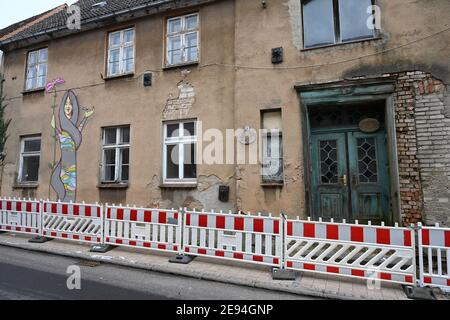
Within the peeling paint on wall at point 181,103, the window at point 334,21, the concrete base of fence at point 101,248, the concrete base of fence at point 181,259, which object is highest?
the window at point 334,21

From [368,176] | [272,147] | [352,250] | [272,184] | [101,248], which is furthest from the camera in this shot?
[272,147]

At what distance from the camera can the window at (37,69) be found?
10242 millimetres

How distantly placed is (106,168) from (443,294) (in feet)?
26.8

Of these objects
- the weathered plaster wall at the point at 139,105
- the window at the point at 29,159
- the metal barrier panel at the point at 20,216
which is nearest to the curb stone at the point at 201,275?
the metal barrier panel at the point at 20,216

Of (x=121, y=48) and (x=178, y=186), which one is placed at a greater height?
(x=121, y=48)

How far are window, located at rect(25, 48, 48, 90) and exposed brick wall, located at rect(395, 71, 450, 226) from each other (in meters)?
10.6

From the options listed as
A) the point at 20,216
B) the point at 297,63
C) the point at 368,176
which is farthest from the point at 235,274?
the point at 20,216

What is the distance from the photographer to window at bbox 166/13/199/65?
26.6ft

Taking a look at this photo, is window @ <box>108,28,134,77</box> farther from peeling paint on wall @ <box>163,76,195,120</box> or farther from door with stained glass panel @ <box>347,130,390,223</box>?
door with stained glass panel @ <box>347,130,390,223</box>

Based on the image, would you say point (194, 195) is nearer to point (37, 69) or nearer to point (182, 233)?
point (182, 233)

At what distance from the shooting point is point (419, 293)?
409 cm

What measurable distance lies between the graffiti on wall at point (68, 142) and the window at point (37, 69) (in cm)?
157

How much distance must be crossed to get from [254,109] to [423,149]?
3.46 meters

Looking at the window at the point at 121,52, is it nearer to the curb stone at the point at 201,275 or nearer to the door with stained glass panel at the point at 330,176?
the curb stone at the point at 201,275
